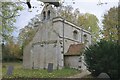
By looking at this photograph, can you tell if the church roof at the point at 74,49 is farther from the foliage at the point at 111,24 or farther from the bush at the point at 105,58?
the bush at the point at 105,58

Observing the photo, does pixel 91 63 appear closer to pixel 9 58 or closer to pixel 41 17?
pixel 9 58

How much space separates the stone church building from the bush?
6.67 metres

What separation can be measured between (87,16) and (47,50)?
6.20 m

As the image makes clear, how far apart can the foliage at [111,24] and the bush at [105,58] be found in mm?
6859

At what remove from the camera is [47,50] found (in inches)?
747

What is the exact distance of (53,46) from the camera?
18.6m

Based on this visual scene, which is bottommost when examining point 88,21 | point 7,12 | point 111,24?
point 7,12

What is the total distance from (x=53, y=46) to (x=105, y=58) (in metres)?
9.11

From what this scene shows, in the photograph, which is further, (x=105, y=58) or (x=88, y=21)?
(x=88, y=21)

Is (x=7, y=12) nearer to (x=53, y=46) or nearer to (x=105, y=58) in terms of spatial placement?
(x=105, y=58)

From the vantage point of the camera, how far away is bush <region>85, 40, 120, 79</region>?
9547 mm

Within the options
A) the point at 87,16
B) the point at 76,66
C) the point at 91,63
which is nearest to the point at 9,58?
the point at 91,63

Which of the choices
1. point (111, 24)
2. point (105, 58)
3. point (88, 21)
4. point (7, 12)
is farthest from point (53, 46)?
point (7, 12)

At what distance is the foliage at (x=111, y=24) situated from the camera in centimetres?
1819
